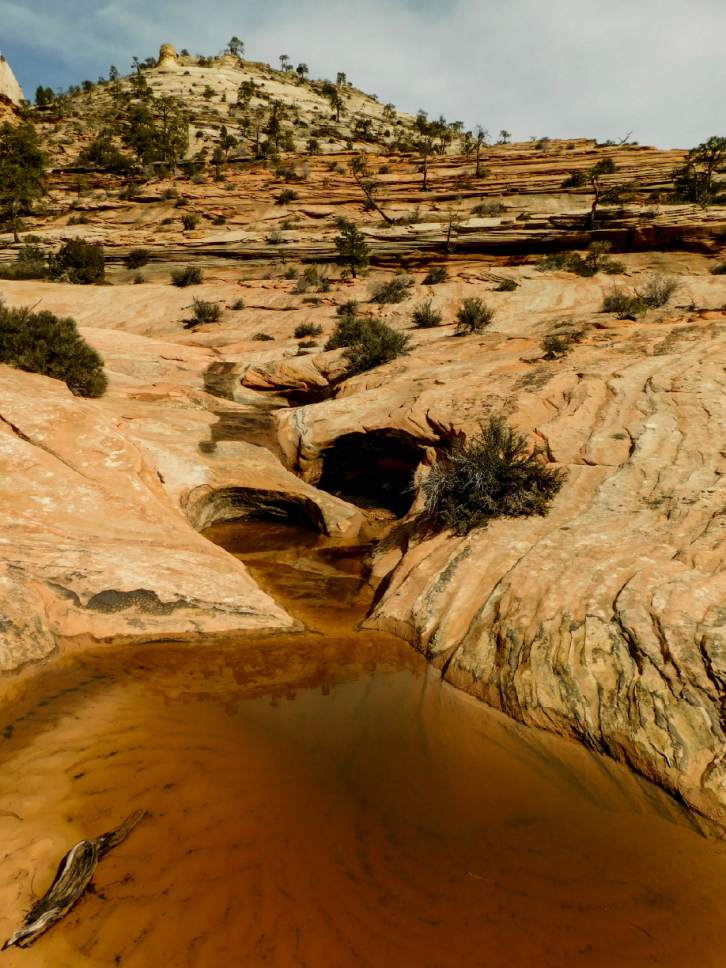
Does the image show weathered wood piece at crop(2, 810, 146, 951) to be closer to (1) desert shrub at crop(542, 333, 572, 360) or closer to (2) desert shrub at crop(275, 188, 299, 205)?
(1) desert shrub at crop(542, 333, 572, 360)

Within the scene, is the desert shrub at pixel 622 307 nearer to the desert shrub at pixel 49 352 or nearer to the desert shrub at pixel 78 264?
the desert shrub at pixel 49 352

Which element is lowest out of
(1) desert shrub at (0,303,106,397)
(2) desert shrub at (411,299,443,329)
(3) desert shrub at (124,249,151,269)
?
(1) desert shrub at (0,303,106,397)

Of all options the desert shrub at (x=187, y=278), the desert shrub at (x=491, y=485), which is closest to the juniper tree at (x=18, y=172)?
the desert shrub at (x=187, y=278)

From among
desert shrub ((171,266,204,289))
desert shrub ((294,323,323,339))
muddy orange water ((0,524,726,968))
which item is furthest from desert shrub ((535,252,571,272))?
muddy orange water ((0,524,726,968))

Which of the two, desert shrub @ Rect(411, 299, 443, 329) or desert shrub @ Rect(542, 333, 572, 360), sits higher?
desert shrub @ Rect(411, 299, 443, 329)

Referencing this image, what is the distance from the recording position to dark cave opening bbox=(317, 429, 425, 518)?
11.8m

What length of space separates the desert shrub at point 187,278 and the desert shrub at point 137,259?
5120 millimetres

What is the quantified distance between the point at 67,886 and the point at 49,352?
11959 millimetres

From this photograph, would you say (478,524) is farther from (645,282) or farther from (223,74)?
(223,74)

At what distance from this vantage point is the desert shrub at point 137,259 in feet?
117

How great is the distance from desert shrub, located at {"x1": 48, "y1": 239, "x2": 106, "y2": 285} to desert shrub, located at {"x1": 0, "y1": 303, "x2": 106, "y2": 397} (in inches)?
973

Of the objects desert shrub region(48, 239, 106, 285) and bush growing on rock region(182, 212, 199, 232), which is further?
bush growing on rock region(182, 212, 199, 232)

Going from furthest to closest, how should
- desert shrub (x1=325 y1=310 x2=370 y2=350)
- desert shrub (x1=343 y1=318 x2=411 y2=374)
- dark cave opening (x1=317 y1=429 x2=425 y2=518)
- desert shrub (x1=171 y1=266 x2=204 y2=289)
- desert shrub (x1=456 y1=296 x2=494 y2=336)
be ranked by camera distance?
desert shrub (x1=171 y1=266 x2=204 y2=289) < desert shrub (x1=456 y1=296 x2=494 y2=336) < desert shrub (x1=325 y1=310 x2=370 y2=350) < desert shrub (x1=343 y1=318 x2=411 y2=374) < dark cave opening (x1=317 y1=429 x2=425 y2=518)

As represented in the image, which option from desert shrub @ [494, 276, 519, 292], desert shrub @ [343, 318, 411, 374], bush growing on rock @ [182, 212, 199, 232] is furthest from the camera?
bush growing on rock @ [182, 212, 199, 232]
